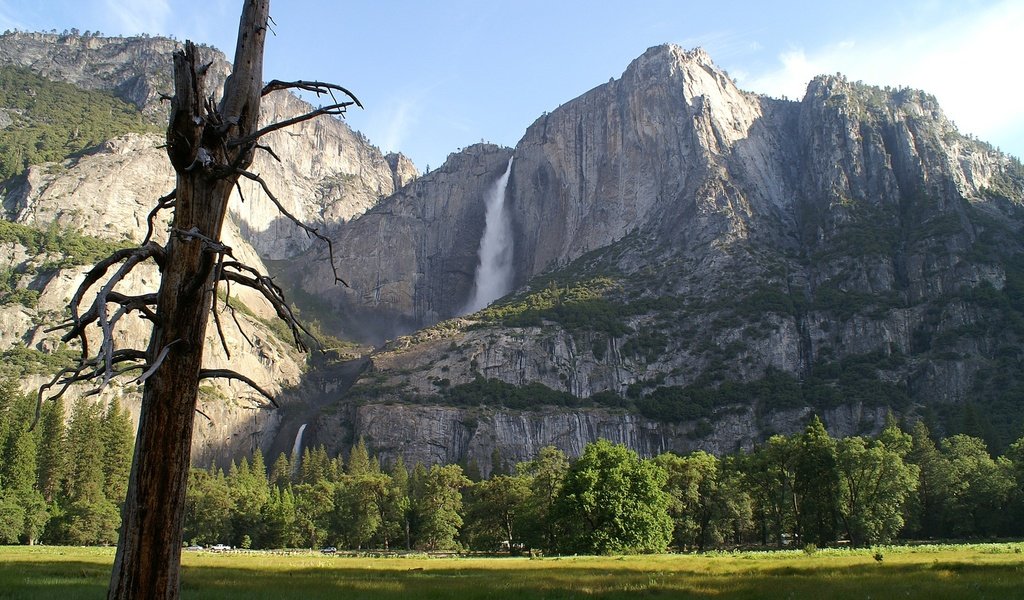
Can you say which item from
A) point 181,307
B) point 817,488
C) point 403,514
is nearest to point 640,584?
point 181,307

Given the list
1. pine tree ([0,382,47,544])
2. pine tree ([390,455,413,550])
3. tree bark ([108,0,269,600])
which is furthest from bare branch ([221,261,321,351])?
pine tree ([390,455,413,550])

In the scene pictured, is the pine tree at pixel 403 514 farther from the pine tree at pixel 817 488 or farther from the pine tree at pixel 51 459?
the pine tree at pixel 817 488

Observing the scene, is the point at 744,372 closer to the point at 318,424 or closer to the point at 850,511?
the point at 318,424

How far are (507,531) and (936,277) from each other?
5155 inches

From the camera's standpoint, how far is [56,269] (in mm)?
157875

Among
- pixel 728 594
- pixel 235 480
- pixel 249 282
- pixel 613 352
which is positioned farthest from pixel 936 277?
pixel 249 282

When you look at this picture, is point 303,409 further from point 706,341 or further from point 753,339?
point 753,339

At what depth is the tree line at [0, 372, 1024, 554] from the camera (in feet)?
203

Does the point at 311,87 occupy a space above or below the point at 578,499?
above

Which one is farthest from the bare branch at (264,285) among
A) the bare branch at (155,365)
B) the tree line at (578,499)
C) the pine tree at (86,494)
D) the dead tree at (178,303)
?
the pine tree at (86,494)

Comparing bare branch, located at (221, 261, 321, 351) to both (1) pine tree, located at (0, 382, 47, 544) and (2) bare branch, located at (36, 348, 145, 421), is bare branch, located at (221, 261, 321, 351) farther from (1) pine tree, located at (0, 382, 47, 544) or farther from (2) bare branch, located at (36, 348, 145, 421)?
(1) pine tree, located at (0, 382, 47, 544)

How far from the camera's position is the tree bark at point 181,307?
23.5 feet

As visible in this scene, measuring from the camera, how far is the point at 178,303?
7715 millimetres

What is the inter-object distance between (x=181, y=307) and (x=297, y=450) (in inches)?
6279
